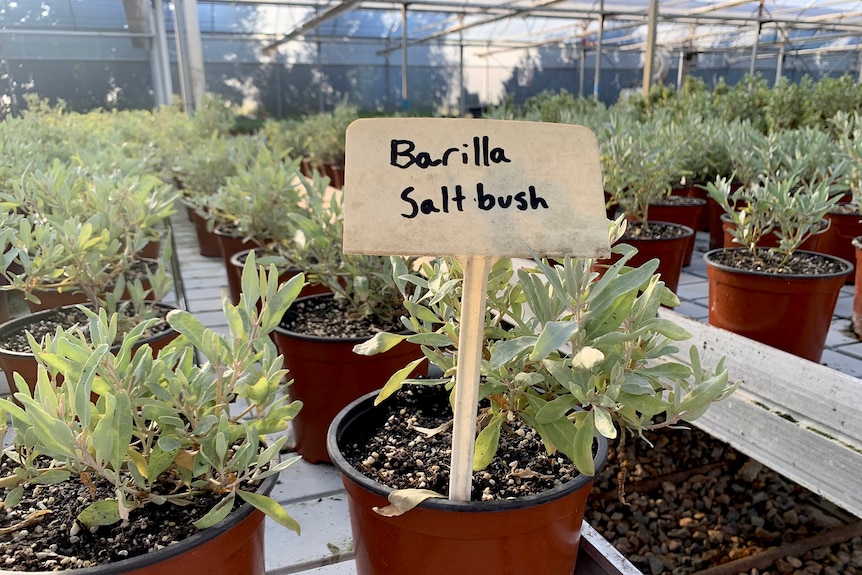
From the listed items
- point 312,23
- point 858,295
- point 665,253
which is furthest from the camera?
point 312,23

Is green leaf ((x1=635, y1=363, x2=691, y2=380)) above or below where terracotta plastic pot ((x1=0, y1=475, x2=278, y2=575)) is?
above

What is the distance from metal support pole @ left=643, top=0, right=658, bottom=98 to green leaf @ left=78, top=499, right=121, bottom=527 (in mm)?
7441

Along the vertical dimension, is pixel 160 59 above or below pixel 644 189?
above

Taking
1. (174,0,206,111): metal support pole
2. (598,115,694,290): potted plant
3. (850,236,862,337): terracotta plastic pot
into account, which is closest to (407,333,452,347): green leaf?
(598,115,694,290): potted plant

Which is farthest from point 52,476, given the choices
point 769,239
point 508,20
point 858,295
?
point 508,20

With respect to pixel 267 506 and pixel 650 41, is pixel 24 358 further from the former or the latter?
pixel 650 41

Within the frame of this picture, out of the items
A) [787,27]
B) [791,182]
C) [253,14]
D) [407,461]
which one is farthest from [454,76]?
[407,461]

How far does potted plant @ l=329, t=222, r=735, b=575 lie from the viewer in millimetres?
954

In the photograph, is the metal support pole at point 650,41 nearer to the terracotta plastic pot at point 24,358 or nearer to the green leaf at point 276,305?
the terracotta plastic pot at point 24,358

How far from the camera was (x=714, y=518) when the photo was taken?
2.04 metres

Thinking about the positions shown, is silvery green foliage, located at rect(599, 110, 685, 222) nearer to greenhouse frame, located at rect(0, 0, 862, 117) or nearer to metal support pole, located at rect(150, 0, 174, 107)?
greenhouse frame, located at rect(0, 0, 862, 117)

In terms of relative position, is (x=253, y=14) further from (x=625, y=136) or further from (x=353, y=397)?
(x=353, y=397)

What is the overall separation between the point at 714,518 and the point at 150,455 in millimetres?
1769

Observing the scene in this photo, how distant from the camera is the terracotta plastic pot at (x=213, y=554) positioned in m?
0.85
